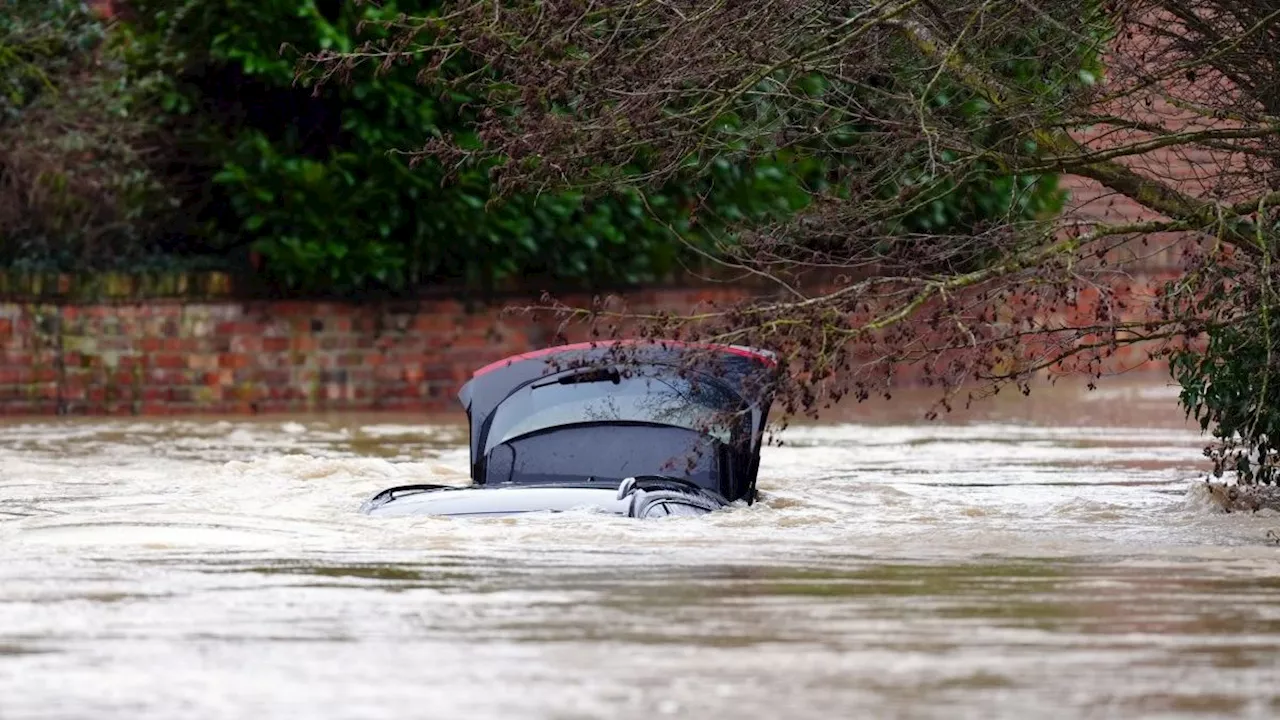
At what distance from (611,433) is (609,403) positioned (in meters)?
0.17

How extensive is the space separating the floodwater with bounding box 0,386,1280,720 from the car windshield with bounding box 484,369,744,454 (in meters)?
0.64

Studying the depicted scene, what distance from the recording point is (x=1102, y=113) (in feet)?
47.0

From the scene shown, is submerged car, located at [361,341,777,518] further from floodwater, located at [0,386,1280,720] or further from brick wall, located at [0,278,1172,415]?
brick wall, located at [0,278,1172,415]

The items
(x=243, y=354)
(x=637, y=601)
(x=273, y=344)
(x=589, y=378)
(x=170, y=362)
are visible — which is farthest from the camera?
(x=273, y=344)

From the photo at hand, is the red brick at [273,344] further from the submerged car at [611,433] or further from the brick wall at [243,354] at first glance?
the submerged car at [611,433]

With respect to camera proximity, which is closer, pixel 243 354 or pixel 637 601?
pixel 637 601

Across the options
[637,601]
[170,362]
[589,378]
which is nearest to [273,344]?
[170,362]

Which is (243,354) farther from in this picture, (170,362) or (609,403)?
(609,403)

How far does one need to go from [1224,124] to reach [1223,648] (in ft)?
31.6

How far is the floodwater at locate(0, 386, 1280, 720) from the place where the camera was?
7.86m

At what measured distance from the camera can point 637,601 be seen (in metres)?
10.2

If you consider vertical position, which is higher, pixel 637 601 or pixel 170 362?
pixel 170 362

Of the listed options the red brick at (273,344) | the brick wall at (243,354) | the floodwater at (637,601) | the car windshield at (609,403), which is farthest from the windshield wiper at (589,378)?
the red brick at (273,344)

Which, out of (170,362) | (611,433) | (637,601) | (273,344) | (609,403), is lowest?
(637,601)
